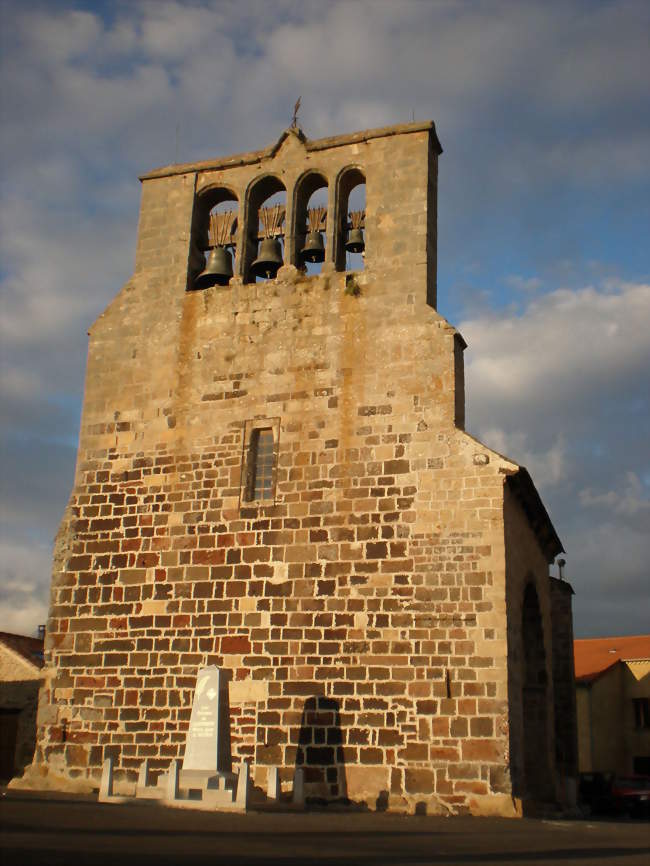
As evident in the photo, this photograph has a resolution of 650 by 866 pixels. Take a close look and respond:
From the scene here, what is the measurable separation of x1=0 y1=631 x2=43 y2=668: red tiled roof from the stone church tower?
1174cm

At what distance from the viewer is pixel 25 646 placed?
2603cm

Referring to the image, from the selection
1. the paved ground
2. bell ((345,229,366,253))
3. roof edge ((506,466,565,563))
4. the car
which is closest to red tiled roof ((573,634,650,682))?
the car

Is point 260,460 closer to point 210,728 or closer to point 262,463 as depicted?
point 262,463

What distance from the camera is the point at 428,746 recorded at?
39.0 feet

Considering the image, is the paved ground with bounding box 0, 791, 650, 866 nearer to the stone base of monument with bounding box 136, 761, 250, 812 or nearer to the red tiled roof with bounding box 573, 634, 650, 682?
the stone base of monument with bounding box 136, 761, 250, 812

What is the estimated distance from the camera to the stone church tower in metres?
12.2

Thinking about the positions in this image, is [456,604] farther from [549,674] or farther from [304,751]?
[549,674]

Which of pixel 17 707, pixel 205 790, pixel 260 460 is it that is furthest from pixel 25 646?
pixel 205 790

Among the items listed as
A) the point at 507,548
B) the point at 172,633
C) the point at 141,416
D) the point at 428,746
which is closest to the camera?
the point at 428,746

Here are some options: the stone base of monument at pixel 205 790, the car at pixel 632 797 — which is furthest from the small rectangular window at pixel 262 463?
the car at pixel 632 797

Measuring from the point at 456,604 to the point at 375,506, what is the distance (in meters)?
1.81

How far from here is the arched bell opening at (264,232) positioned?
15453mm

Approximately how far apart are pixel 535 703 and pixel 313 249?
8425mm

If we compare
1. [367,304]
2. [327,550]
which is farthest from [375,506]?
[367,304]
